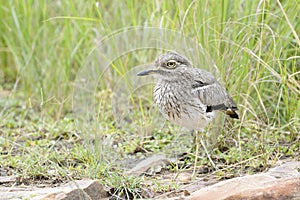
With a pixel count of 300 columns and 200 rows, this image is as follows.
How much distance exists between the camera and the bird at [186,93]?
176 inches

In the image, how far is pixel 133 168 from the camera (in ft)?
15.2

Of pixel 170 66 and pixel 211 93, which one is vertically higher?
pixel 170 66

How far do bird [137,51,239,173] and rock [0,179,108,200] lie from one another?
90 centimetres

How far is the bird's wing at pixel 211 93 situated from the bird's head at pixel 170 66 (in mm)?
134

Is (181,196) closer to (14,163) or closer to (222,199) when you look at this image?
(222,199)

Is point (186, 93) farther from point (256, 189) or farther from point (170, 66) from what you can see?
point (256, 189)

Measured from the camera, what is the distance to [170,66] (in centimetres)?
452

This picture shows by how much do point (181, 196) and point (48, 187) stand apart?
3.09ft

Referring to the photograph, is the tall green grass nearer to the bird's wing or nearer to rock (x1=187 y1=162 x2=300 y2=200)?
the bird's wing

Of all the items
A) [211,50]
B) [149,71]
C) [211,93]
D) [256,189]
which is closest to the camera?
[256,189]

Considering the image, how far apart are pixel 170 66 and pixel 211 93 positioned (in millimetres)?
360

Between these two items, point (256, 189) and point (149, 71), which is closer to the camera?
point (256, 189)

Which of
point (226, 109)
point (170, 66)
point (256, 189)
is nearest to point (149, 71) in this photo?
point (170, 66)

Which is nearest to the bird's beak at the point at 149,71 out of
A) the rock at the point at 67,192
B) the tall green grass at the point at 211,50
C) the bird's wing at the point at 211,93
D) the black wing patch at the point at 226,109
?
the bird's wing at the point at 211,93
